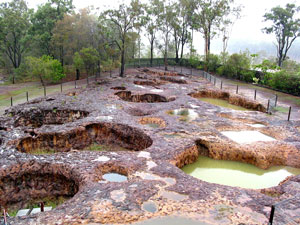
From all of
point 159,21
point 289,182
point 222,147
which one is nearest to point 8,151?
point 222,147

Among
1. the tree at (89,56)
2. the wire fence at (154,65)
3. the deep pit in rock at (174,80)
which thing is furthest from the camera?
the deep pit in rock at (174,80)

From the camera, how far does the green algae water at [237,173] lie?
11.3 metres

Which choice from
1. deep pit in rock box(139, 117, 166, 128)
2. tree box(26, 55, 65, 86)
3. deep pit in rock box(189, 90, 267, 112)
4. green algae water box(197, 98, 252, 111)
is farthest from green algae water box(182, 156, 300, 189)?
tree box(26, 55, 65, 86)

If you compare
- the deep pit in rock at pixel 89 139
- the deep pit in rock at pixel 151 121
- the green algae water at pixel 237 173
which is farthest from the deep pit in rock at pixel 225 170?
the deep pit in rock at pixel 151 121

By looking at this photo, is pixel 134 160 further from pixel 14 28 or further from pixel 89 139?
pixel 14 28

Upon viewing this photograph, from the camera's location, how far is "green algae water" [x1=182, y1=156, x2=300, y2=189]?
1128cm

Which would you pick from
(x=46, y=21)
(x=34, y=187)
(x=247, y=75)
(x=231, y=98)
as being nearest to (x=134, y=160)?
(x=34, y=187)

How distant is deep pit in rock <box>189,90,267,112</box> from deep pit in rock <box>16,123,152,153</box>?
12.2 meters

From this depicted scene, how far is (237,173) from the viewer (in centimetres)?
1205

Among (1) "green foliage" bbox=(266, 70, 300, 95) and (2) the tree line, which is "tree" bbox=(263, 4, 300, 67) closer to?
(2) the tree line

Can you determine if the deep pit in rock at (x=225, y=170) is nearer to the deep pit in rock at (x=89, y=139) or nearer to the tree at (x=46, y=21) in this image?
the deep pit in rock at (x=89, y=139)

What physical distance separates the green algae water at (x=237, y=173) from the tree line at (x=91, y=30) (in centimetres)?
2244

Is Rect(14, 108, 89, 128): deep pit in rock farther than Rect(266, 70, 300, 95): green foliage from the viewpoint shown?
No

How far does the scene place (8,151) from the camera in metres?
12.0
